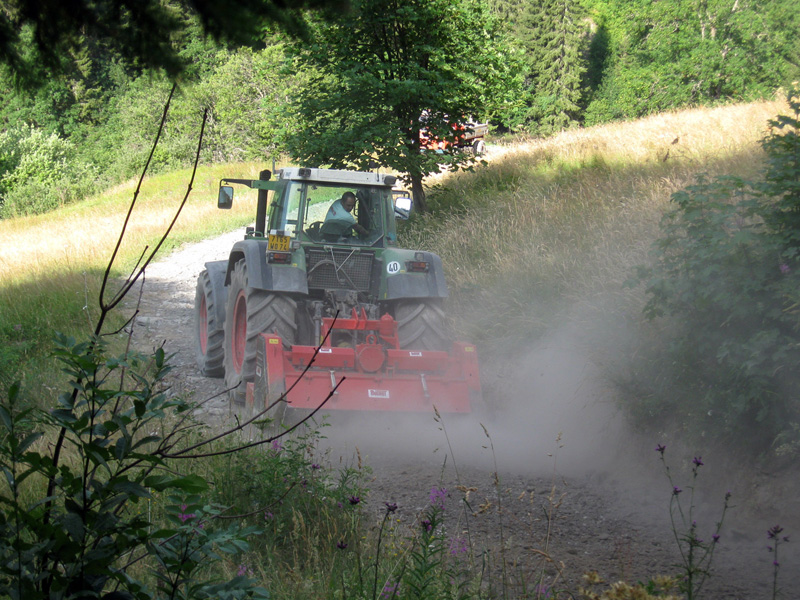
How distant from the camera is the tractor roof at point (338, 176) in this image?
6906 mm

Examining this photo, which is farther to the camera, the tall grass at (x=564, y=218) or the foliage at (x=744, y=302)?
the tall grass at (x=564, y=218)

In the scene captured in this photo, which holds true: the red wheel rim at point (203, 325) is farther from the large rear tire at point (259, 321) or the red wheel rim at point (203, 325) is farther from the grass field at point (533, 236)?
the large rear tire at point (259, 321)

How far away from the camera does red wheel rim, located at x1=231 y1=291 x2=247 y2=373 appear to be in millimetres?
7191

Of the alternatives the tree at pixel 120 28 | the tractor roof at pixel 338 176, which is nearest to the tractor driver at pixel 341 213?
the tractor roof at pixel 338 176

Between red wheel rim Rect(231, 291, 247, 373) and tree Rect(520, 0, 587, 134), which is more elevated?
tree Rect(520, 0, 587, 134)

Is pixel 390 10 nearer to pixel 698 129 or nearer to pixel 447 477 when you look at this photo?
pixel 698 129

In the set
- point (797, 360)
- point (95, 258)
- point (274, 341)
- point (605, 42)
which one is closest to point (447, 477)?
point (274, 341)

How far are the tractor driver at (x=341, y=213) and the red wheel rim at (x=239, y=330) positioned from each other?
108cm

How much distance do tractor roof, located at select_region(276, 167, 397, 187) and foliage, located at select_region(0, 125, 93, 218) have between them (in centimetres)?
3060

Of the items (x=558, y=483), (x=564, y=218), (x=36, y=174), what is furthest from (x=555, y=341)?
(x=36, y=174)

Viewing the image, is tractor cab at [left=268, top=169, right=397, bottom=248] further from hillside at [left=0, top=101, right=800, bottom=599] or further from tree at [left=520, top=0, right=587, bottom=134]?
tree at [left=520, top=0, right=587, bottom=134]

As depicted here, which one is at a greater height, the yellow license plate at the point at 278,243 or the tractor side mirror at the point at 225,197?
the tractor side mirror at the point at 225,197

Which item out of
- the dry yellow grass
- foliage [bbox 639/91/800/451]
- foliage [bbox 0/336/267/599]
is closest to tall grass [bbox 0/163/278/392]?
the dry yellow grass

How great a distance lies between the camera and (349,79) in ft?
38.1
